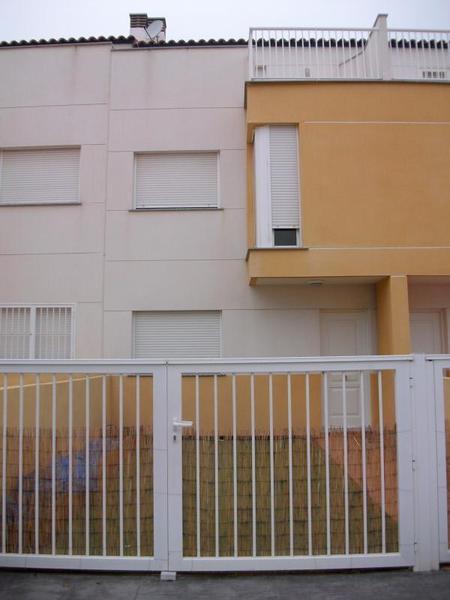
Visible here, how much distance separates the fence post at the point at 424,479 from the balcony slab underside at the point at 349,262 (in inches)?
164

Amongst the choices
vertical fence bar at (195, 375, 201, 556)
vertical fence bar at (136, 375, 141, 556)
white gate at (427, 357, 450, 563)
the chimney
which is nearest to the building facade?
the chimney

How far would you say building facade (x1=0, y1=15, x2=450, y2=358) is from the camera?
8.02 m

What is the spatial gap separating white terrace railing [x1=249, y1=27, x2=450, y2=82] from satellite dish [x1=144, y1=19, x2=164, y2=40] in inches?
102

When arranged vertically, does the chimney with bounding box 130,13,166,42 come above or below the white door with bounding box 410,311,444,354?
above

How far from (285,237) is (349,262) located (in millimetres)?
1048

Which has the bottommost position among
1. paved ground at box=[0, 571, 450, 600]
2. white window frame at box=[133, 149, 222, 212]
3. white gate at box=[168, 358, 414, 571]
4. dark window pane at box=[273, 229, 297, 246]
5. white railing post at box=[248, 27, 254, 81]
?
paved ground at box=[0, 571, 450, 600]

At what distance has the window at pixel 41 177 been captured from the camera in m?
9.27

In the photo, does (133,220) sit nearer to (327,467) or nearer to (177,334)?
(177,334)

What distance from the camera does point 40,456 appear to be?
3953mm

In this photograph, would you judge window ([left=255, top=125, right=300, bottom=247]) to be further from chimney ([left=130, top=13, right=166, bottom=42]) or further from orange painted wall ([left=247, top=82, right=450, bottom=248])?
chimney ([left=130, top=13, right=166, bottom=42])

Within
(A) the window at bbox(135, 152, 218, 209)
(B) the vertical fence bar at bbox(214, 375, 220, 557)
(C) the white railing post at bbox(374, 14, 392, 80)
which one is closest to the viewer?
(B) the vertical fence bar at bbox(214, 375, 220, 557)

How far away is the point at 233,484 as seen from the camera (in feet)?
12.7

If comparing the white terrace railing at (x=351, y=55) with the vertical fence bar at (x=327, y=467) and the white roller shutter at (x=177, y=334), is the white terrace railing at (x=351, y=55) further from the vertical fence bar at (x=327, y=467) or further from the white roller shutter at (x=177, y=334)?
the vertical fence bar at (x=327, y=467)

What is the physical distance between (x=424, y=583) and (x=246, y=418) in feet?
5.29
